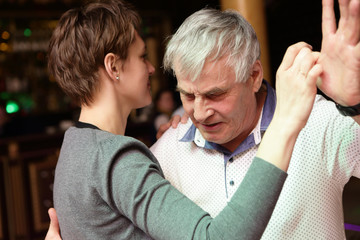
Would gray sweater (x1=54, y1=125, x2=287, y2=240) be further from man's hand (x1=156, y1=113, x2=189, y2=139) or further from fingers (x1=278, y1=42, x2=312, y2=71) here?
man's hand (x1=156, y1=113, x2=189, y2=139)

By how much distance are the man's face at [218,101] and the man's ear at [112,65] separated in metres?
0.23

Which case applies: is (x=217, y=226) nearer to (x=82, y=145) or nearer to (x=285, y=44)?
(x=82, y=145)

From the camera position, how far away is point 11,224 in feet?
15.5

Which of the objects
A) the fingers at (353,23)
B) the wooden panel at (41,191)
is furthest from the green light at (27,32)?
the fingers at (353,23)

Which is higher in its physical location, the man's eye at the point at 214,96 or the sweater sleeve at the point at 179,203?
the man's eye at the point at 214,96

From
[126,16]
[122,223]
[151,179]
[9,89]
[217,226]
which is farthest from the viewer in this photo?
[9,89]

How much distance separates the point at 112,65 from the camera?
5.10ft

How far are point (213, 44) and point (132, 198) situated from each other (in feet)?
2.09

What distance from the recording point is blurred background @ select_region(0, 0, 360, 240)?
4777mm

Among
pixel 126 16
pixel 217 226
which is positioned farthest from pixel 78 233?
pixel 126 16

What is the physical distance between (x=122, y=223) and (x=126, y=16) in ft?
2.55

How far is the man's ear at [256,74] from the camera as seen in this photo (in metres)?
1.61

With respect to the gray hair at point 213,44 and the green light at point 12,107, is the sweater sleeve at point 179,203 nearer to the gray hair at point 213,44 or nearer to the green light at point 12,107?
the gray hair at point 213,44

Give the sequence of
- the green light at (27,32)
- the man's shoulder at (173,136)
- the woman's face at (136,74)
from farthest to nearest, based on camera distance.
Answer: the green light at (27,32) < the man's shoulder at (173,136) < the woman's face at (136,74)
